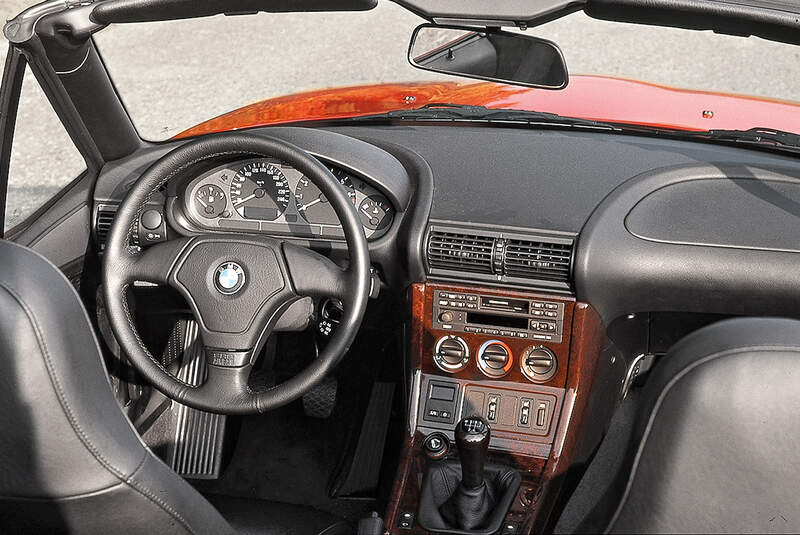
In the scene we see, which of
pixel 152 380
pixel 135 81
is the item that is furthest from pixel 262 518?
pixel 135 81

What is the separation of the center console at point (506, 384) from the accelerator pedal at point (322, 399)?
65cm

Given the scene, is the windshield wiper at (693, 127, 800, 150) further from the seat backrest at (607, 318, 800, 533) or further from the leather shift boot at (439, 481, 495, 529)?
the seat backrest at (607, 318, 800, 533)

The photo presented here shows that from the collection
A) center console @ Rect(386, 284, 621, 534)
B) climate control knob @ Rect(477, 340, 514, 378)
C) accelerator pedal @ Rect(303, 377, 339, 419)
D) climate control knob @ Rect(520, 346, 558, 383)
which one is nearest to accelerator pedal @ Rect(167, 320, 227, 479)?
accelerator pedal @ Rect(303, 377, 339, 419)

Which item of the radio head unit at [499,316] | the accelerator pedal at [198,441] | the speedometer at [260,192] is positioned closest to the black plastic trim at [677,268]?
the radio head unit at [499,316]

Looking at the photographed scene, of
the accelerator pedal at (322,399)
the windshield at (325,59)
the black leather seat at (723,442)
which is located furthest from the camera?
the windshield at (325,59)

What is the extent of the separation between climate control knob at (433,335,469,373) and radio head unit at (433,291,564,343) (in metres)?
0.04

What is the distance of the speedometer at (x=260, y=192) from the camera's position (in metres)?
2.66

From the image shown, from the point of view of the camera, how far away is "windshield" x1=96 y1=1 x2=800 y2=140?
6004 millimetres

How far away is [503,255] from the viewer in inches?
99.7

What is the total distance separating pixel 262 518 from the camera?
96.7 inches

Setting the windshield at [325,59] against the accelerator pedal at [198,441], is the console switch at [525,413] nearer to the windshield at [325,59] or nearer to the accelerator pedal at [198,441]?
the accelerator pedal at [198,441]

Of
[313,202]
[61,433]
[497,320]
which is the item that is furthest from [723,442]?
[313,202]

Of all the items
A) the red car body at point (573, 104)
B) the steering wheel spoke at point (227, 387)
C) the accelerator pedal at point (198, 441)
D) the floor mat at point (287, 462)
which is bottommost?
the floor mat at point (287, 462)

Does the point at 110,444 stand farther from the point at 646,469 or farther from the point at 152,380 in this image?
the point at 646,469
